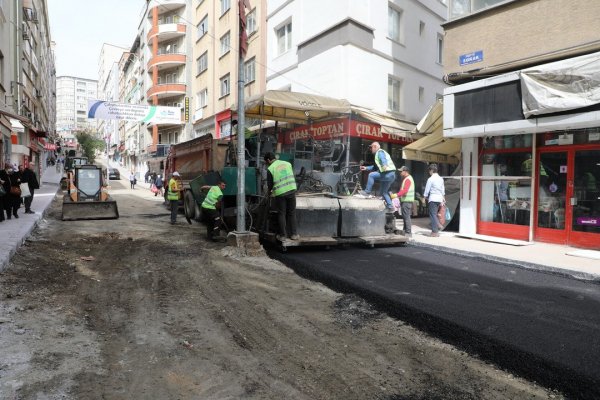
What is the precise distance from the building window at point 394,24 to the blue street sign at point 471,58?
6345mm

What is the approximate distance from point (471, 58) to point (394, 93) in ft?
22.1

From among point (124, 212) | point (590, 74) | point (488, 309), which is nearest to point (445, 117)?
point (590, 74)

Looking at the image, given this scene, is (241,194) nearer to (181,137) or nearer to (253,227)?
(253,227)

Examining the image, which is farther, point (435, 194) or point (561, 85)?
point (435, 194)

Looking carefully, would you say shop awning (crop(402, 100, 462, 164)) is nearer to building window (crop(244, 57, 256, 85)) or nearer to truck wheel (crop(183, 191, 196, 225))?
truck wheel (crop(183, 191, 196, 225))

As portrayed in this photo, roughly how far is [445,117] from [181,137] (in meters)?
27.5

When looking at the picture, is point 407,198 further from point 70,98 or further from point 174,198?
point 70,98

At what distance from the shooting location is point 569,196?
8.41 m

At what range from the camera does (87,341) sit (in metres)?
3.69

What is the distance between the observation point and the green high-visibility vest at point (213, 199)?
29.8ft

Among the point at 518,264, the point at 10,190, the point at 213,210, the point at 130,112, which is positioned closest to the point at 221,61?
the point at 130,112

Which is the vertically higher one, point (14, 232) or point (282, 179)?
point (282, 179)

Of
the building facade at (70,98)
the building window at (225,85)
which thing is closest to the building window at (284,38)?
the building window at (225,85)

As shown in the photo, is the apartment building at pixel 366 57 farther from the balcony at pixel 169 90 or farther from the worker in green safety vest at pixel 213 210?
the balcony at pixel 169 90
